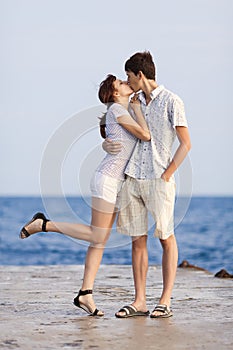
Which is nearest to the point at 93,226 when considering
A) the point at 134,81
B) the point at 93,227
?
the point at 93,227

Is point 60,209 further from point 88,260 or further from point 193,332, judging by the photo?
point 193,332

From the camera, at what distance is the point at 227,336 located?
488cm

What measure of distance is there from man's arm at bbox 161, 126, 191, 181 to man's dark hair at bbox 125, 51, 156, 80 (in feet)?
1.24

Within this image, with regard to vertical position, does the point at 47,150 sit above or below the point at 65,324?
above

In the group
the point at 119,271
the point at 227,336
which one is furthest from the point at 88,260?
the point at 119,271

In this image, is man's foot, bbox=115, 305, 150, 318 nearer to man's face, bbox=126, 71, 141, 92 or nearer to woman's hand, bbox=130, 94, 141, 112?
woman's hand, bbox=130, 94, 141, 112

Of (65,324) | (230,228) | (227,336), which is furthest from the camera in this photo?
(230,228)

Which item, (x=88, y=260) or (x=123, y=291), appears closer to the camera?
(x=88, y=260)

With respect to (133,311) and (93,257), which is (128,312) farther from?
(93,257)

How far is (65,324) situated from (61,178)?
3.15 ft

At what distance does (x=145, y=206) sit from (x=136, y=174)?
0.21 meters

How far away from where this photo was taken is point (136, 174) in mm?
5473

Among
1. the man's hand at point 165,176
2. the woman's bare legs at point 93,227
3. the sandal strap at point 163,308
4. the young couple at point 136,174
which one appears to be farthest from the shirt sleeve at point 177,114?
the sandal strap at point 163,308

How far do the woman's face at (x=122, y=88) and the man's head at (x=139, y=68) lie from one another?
0.19ft
